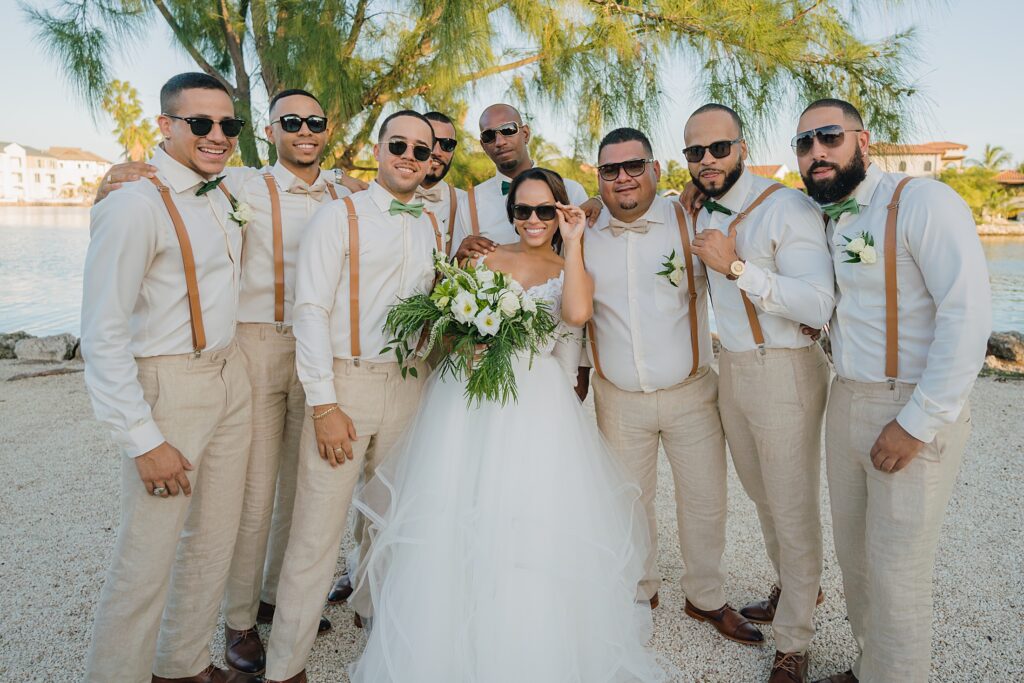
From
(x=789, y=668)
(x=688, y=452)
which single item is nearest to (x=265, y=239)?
(x=688, y=452)

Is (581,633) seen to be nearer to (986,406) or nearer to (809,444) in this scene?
(809,444)

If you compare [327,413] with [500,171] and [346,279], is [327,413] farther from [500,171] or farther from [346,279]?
[500,171]

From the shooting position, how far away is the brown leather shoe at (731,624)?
→ 11.8 feet

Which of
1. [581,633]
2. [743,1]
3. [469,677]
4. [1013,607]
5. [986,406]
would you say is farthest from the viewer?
[986,406]

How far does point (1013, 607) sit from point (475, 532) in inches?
130

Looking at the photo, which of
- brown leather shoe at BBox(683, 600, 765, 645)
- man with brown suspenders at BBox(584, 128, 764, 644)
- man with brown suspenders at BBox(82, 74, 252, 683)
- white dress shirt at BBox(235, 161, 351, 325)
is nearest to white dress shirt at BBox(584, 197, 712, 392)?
man with brown suspenders at BBox(584, 128, 764, 644)

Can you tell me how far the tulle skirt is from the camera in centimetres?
275

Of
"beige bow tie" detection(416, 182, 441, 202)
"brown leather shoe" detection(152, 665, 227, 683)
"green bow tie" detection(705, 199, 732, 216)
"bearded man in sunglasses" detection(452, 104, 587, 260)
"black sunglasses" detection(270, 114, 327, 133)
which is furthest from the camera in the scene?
"bearded man in sunglasses" detection(452, 104, 587, 260)

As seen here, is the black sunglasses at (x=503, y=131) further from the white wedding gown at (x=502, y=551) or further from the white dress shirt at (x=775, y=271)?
the white wedding gown at (x=502, y=551)

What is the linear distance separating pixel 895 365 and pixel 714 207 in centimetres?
118

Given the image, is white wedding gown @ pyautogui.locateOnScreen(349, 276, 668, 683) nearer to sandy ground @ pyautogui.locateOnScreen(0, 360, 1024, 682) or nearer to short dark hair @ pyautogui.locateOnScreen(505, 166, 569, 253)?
sandy ground @ pyautogui.locateOnScreen(0, 360, 1024, 682)

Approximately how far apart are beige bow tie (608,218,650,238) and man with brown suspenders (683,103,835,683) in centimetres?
35

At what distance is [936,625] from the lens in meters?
3.76

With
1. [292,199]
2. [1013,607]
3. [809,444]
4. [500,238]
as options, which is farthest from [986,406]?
[292,199]
